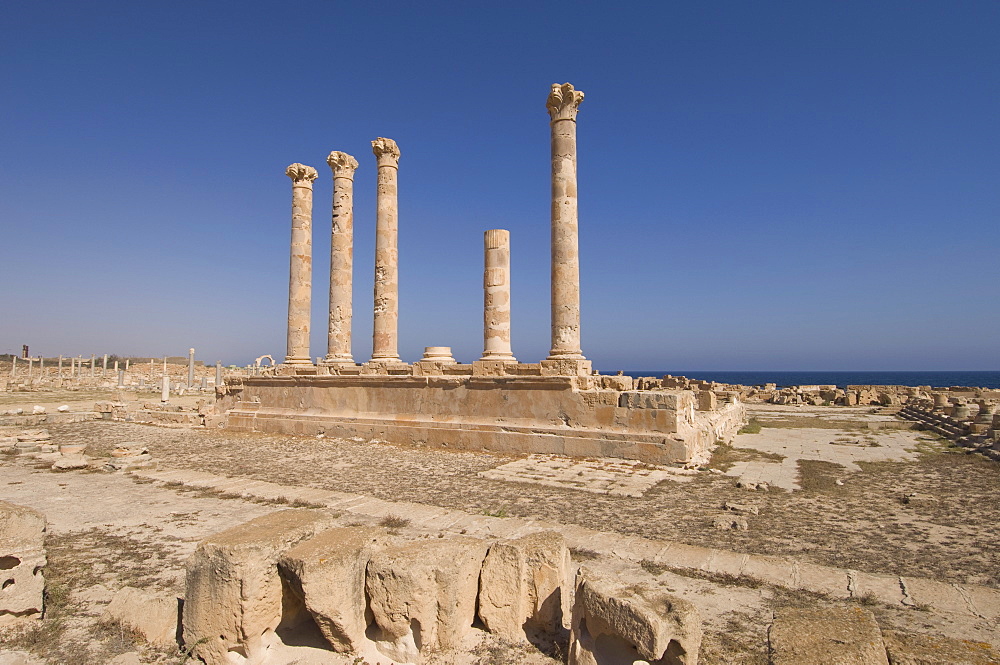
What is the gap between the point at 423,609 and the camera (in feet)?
11.9

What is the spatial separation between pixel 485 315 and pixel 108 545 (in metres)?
9.93

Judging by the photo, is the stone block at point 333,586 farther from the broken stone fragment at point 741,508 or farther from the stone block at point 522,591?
the broken stone fragment at point 741,508

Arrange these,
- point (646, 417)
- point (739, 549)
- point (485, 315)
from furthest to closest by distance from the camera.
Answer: point (485, 315), point (646, 417), point (739, 549)

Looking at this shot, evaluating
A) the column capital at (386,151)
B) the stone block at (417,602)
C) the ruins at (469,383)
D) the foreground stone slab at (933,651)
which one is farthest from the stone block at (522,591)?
the column capital at (386,151)

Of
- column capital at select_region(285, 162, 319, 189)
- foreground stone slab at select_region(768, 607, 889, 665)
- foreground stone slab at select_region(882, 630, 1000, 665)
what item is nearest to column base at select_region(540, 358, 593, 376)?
foreground stone slab at select_region(768, 607, 889, 665)

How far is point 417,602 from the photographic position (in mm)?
3609

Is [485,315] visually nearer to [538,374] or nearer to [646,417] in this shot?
[538,374]

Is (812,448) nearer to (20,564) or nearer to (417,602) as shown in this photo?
(417,602)

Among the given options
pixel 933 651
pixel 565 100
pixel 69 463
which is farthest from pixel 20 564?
pixel 565 100

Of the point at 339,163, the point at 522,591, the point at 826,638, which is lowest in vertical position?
the point at 522,591

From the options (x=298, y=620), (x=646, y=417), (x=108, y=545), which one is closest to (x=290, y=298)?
(x=646, y=417)

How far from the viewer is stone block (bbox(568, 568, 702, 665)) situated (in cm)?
310

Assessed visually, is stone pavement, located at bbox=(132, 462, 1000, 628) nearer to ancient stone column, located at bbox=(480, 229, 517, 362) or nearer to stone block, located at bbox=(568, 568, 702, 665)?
stone block, located at bbox=(568, 568, 702, 665)

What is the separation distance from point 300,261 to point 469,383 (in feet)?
29.9
